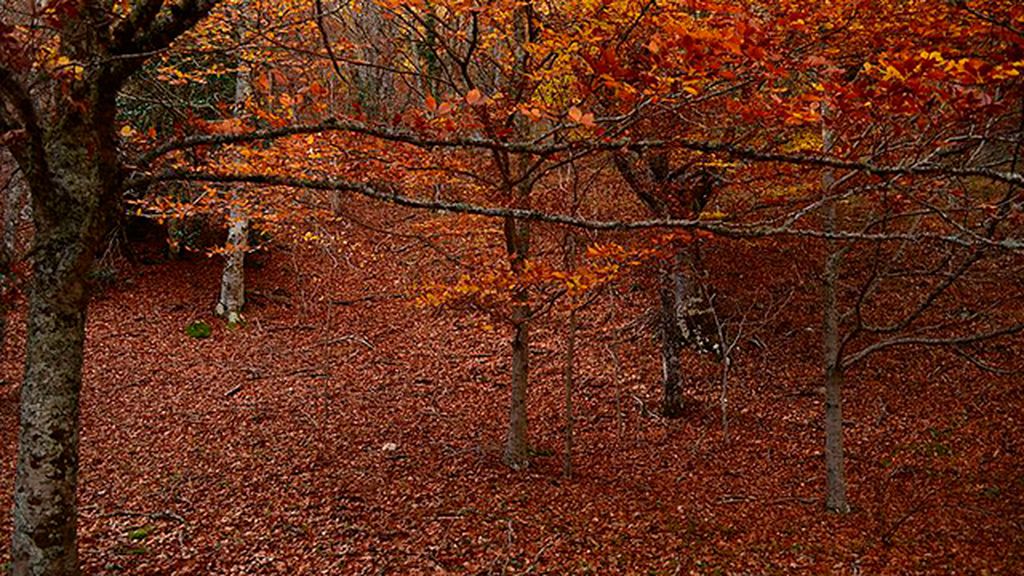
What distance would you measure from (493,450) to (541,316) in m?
2.51

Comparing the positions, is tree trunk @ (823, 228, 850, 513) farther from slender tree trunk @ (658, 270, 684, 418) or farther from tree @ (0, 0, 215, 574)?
tree @ (0, 0, 215, 574)

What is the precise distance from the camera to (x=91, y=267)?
445 centimetres

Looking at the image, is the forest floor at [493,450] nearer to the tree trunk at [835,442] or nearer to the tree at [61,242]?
the tree trunk at [835,442]

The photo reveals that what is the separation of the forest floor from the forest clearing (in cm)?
7

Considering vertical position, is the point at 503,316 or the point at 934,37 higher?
the point at 934,37

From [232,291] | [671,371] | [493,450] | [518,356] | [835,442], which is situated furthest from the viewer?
[232,291]

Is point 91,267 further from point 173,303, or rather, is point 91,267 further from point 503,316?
point 173,303

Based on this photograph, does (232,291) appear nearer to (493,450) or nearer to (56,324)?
(493,450)

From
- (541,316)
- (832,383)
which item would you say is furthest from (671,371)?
(832,383)

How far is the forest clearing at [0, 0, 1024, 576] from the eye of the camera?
4328 mm

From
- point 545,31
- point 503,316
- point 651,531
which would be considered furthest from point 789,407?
point 545,31

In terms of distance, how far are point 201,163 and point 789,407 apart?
440 inches

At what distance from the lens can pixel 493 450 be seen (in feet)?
34.0

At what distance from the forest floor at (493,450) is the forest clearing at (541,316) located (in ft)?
0.21
